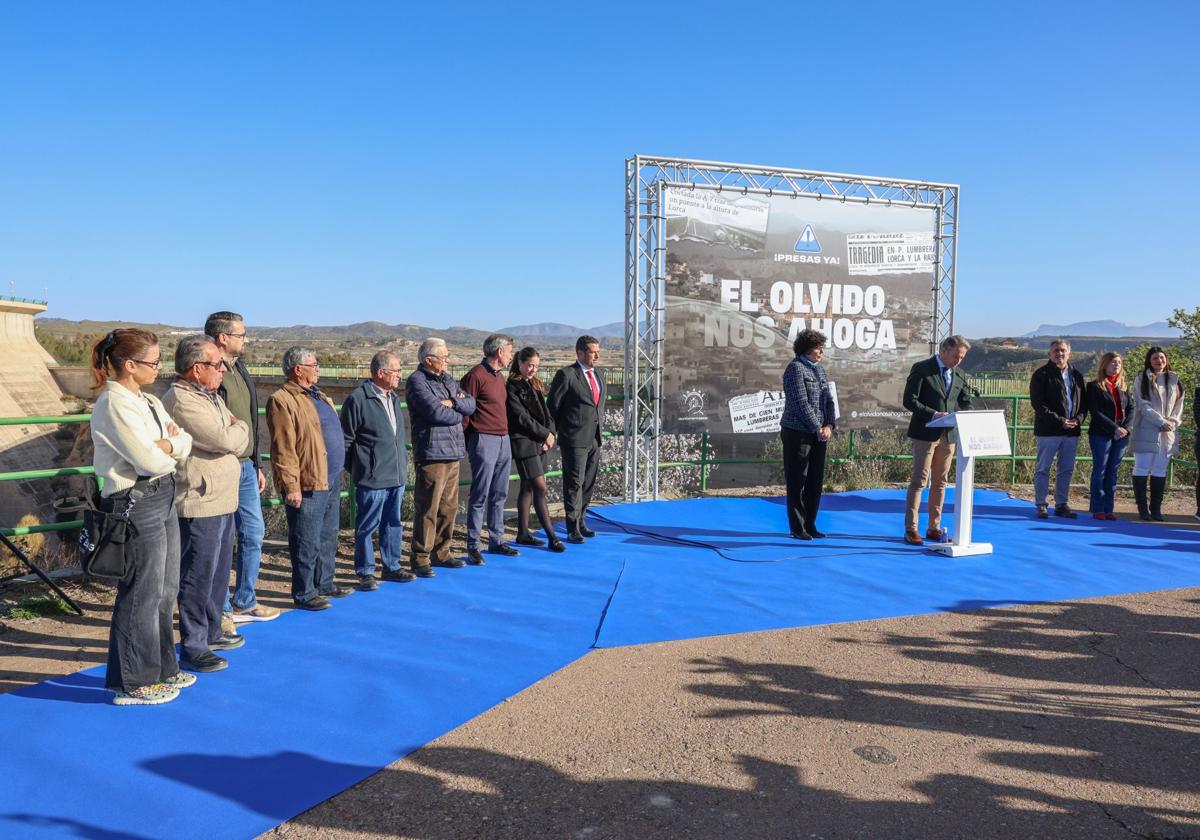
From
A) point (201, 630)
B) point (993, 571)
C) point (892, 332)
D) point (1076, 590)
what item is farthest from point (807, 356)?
point (201, 630)

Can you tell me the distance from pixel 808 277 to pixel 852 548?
4.17 m

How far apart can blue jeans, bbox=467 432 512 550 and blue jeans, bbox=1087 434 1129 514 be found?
640cm

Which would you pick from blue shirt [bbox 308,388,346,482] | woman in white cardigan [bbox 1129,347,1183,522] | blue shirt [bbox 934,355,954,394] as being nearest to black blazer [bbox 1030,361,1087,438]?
woman in white cardigan [bbox 1129,347,1183,522]

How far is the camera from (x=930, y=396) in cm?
753

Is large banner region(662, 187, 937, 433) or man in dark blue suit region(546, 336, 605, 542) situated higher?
large banner region(662, 187, 937, 433)

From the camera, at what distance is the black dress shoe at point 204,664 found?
430cm

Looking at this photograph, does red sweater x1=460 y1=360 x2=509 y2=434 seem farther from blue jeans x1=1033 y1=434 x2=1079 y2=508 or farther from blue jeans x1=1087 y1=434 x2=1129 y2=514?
blue jeans x1=1087 y1=434 x2=1129 y2=514

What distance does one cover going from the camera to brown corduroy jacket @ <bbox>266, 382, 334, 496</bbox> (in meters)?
5.14

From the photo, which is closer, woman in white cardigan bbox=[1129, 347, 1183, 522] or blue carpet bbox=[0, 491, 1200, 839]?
blue carpet bbox=[0, 491, 1200, 839]

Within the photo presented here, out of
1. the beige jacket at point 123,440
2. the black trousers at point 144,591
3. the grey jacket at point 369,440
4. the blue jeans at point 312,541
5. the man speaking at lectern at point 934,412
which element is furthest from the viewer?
the man speaking at lectern at point 934,412

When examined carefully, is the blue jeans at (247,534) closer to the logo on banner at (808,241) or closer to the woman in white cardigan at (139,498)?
the woman in white cardigan at (139,498)

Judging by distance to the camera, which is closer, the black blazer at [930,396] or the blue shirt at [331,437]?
the blue shirt at [331,437]

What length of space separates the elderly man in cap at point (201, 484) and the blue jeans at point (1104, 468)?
8560mm

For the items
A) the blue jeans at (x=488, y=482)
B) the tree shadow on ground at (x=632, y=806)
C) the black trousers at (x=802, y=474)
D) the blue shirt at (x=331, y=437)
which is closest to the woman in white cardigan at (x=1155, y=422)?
the black trousers at (x=802, y=474)
